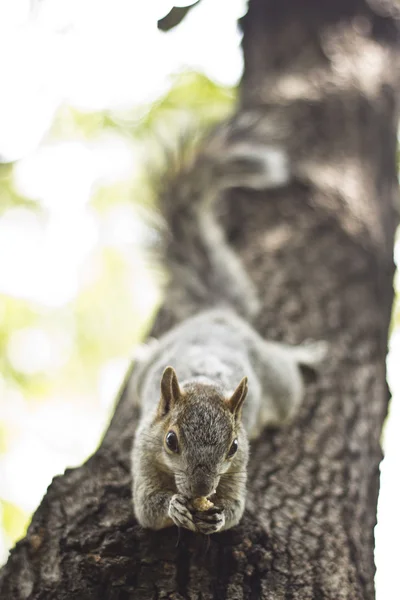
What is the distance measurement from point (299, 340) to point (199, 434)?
5.50ft

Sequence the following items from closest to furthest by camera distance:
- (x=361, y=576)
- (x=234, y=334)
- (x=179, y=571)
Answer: (x=179, y=571) → (x=361, y=576) → (x=234, y=334)

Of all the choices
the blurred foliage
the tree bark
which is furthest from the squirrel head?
the blurred foliage

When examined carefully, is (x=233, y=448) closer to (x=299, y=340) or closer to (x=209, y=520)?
(x=209, y=520)

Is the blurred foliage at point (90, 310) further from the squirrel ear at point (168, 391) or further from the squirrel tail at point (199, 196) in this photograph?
the squirrel ear at point (168, 391)

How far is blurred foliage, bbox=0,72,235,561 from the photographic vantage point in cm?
648

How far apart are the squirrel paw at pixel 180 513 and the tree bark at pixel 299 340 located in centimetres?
12

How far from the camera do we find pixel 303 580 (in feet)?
7.07

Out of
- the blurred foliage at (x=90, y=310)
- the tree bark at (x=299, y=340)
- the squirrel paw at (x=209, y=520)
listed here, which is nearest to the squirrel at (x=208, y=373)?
the squirrel paw at (x=209, y=520)

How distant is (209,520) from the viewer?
6.81 feet

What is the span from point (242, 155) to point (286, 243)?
2.32ft

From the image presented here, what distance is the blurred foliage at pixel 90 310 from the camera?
648cm

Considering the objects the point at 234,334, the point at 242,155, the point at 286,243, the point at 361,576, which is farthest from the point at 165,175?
the point at 361,576

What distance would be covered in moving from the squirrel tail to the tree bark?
0.44 feet

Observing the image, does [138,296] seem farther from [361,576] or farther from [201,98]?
[361,576]
